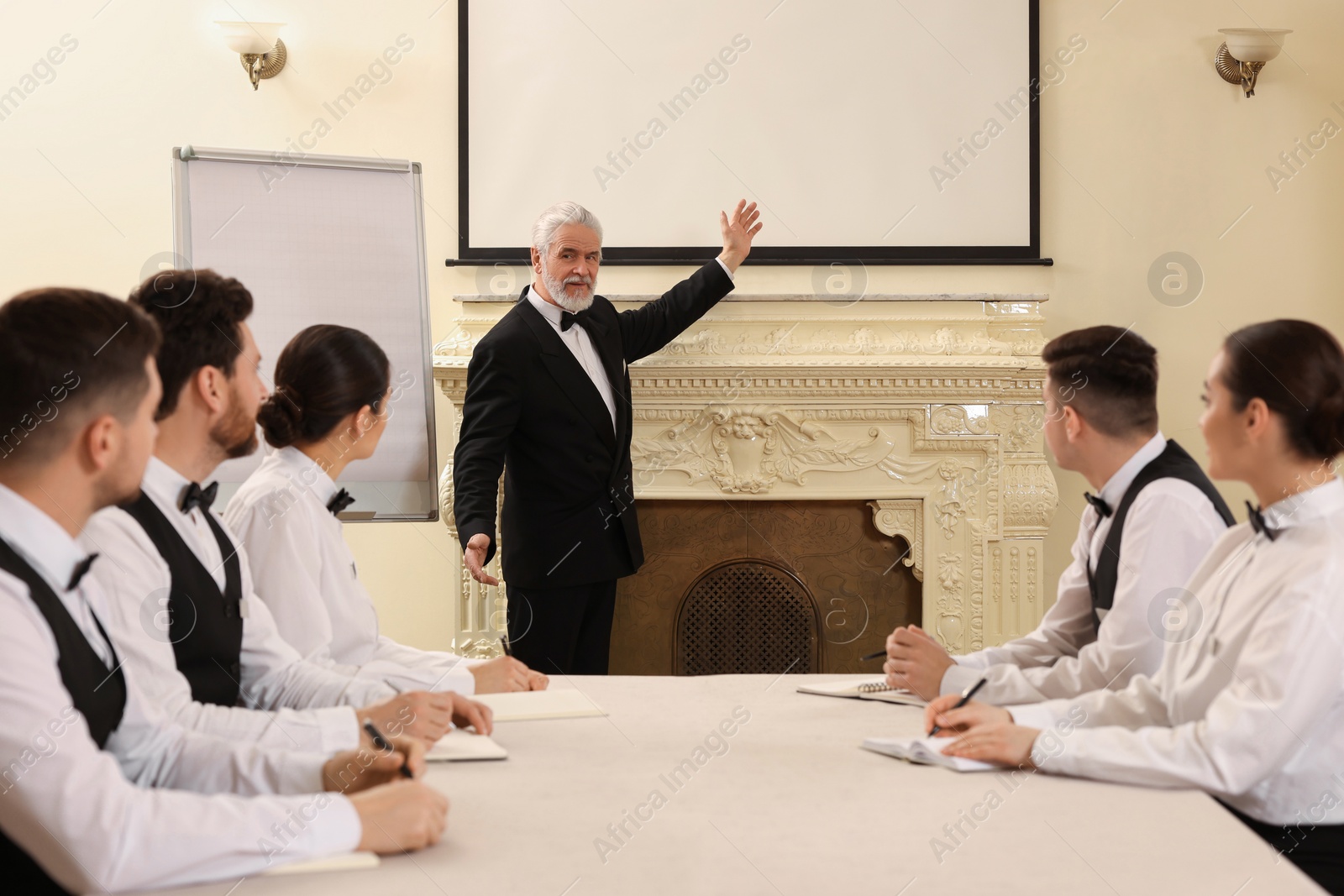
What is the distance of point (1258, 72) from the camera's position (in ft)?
12.4

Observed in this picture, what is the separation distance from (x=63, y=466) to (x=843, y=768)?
3.40 feet

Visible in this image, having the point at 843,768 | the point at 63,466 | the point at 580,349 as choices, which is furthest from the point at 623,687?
the point at 580,349

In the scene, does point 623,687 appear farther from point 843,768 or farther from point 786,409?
point 786,409

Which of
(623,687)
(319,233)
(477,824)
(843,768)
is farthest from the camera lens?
(319,233)

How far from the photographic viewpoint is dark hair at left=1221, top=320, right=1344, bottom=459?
57.2 inches

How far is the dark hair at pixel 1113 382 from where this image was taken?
1940 mm

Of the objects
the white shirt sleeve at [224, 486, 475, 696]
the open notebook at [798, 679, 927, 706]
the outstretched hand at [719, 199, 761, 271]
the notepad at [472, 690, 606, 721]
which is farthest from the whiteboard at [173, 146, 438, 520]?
the open notebook at [798, 679, 927, 706]

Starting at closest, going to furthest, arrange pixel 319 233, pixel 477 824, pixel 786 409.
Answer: pixel 477 824
pixel 319 233
pixel 786 409

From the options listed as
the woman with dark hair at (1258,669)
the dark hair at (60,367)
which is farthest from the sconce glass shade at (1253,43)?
the dark hair at (60,367)

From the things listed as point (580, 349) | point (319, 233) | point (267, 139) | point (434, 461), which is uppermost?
point (267, 139)

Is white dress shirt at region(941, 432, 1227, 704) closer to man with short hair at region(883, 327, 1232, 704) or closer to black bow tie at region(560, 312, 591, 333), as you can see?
man with short hair at region(883, 327, 1232, 704)

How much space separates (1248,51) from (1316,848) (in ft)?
10.3

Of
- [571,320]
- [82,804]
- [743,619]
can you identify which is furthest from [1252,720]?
[743,619]

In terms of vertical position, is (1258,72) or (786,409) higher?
(1258,72)
